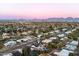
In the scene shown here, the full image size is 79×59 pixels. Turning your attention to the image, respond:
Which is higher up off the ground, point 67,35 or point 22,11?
point 22,11

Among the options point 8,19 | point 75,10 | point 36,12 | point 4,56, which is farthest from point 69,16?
point 4,56

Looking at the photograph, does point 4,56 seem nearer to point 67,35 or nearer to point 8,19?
point 8,19

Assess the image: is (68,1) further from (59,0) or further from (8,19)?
(8,19)

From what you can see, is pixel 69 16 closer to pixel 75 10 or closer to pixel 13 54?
pixel 75 10

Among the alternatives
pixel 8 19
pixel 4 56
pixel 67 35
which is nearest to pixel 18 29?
pixel 8 19

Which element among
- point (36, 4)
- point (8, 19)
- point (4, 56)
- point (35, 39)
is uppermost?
point (36, 4)

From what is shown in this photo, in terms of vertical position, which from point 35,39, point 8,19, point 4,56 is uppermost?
point 8,19

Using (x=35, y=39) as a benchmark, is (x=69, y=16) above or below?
above
